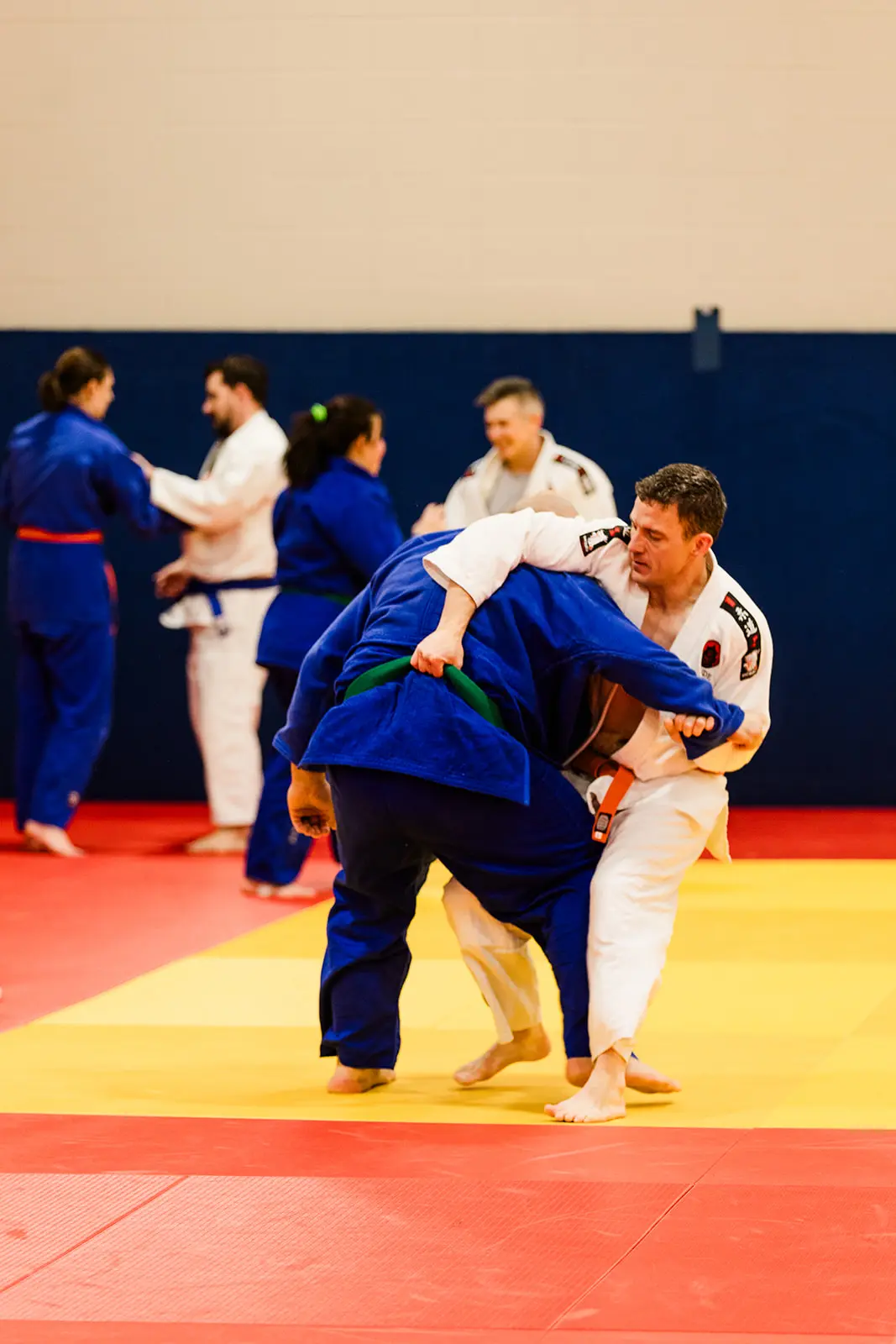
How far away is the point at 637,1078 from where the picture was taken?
4.06 metres

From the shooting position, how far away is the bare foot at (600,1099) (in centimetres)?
387

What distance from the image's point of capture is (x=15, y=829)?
337 inches

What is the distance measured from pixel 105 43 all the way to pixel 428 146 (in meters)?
1.67

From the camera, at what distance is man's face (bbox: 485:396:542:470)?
291 inches

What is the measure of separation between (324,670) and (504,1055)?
919mm

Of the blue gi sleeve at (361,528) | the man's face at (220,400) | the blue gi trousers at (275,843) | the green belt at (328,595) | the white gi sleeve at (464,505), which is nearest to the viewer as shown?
the blue gi sleeve at (361,528)

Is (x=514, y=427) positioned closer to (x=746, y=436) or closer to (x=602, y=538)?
(x=746, y=436)

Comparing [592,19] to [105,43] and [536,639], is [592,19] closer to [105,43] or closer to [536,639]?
[105,43]

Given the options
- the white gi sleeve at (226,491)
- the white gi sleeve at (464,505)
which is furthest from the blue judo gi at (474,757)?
the white gi sleeve at (226,491)

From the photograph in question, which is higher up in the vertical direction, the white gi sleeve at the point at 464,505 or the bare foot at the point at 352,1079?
the white gi sleeve at the point at 464,505

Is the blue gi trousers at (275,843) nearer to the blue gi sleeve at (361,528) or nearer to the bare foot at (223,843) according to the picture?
the blue gi sleeve at (361,528)

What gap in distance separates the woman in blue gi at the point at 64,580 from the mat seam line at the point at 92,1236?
15.4ft

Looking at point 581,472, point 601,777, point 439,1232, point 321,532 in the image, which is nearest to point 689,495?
point 601,777

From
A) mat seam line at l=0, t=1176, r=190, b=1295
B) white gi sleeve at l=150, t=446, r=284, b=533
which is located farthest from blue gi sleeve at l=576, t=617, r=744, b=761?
white gi sleeve at l=150, t=446, r=284, b=533
